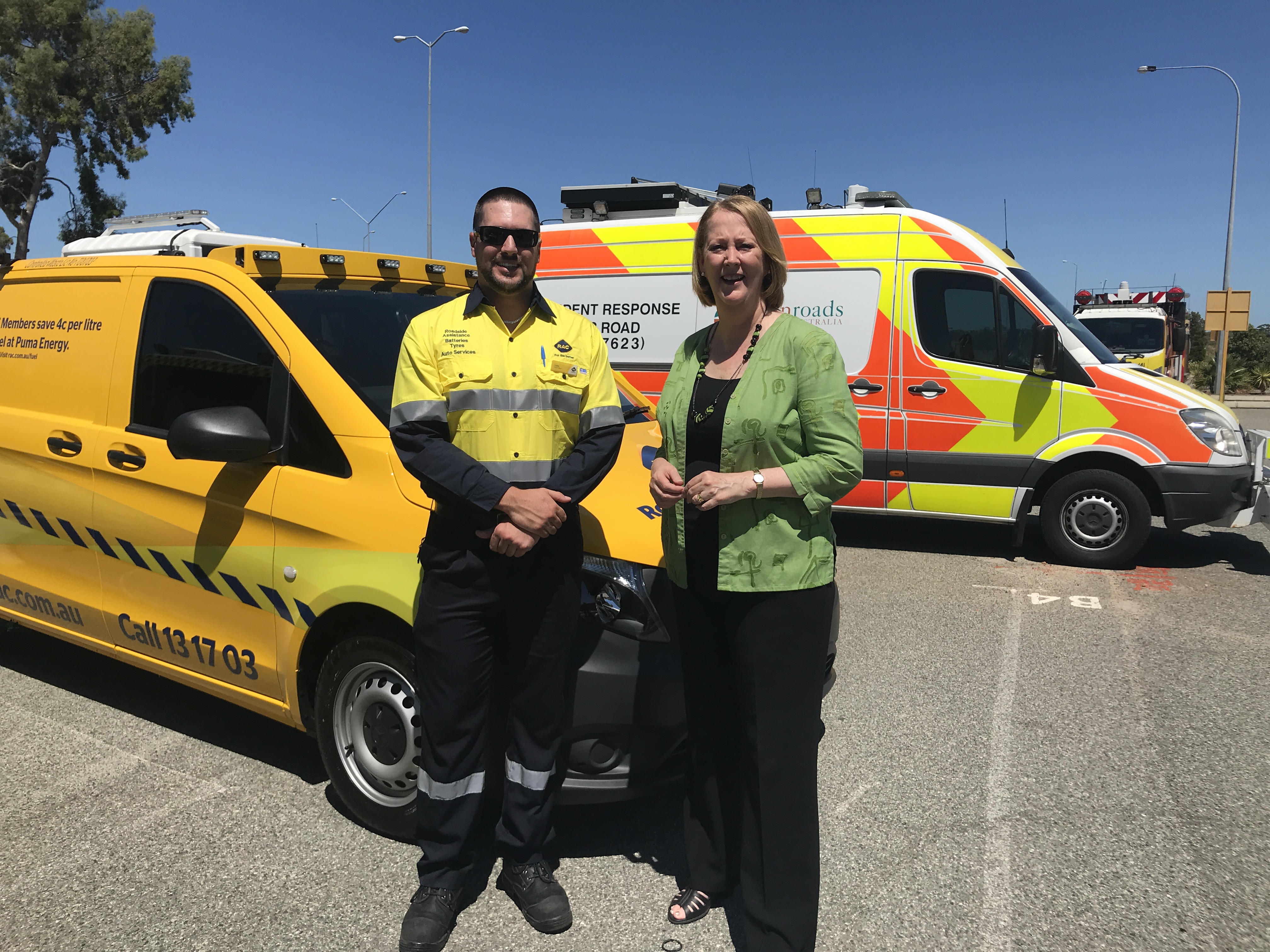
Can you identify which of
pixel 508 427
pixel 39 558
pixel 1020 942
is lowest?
pixel 1020 942

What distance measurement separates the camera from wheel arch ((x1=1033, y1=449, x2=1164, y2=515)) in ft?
21.7

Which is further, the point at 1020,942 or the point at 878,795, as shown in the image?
the point at 878,795

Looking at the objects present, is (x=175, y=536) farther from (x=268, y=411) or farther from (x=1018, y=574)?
(x=1018, y=574)

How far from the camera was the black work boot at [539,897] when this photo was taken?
259 centimetres

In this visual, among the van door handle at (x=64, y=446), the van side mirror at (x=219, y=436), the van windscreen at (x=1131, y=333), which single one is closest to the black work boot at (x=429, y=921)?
the van side mirror at (x=219, y=436)

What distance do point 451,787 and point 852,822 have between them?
1.46 metres

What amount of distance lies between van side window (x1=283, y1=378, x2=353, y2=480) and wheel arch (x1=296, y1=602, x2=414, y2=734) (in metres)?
0.43

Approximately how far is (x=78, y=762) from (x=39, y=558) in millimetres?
868

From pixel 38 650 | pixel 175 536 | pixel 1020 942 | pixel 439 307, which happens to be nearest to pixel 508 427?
pixel 439 307

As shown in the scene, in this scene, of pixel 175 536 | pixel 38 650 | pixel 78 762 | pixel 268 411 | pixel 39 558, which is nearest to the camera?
pixel 268 411

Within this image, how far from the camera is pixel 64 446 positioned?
11.8 feet

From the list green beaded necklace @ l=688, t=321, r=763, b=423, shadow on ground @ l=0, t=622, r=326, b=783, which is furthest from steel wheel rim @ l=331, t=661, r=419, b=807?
green beaded necklace @ l=688, t=321, r=763, b=423

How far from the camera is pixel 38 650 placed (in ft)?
15.9

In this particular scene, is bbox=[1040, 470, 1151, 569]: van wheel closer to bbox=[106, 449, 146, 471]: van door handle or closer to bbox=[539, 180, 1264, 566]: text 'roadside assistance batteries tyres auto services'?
bbox=[539, 180, 1264, 566]: text 'roadside assistance batteries tyres auto services'
